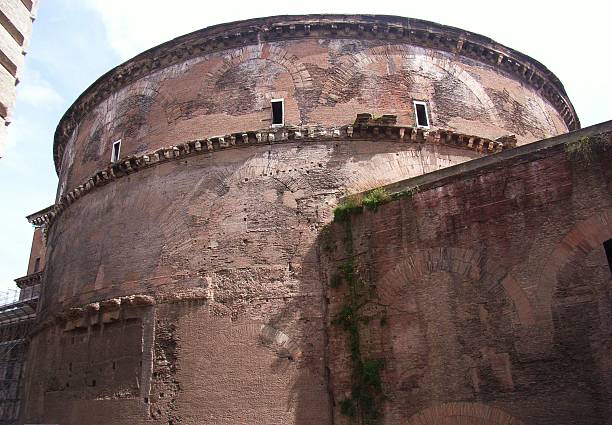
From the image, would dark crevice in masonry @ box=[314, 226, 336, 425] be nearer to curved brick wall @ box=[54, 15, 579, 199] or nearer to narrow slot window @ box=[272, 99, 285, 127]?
curved brick wall @ box=[54, 15, 579, 199]

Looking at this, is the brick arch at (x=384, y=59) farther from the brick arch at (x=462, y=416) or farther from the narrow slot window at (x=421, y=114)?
the brick arch at (x=462, y=416)

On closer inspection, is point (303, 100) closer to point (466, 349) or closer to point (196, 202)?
point (196, 202)

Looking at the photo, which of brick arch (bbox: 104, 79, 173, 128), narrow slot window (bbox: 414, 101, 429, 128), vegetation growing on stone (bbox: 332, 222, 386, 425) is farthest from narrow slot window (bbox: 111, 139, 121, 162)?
narrow slot window (bbox: 414, 101, 429, 128)

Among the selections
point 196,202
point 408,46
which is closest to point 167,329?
point 196,202

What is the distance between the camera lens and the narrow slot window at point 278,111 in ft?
35.1

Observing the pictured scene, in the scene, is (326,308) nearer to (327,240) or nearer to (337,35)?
(327,240)

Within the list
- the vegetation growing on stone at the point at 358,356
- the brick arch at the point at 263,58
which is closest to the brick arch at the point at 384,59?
the brick arch at the point at 263,58

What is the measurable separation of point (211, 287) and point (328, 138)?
3459 millimetres

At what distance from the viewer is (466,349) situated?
24.5 feet

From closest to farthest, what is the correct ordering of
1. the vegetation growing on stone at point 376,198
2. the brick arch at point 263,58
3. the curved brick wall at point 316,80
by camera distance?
the vegetation growing on stone at point 376,198 → the curved brick wall at point 316,80 → the brick arch at point 263,58

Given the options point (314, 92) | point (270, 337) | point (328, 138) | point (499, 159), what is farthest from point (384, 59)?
point (270, 337)

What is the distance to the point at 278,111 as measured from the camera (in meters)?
10.8

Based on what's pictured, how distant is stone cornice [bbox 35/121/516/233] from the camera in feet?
33.9

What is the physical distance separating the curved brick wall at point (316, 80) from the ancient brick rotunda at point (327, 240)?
5 cm
